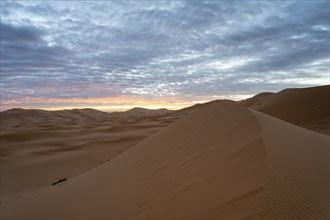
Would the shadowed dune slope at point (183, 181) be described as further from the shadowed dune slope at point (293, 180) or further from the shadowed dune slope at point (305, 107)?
the shadowed dune slope at point (305, 107)

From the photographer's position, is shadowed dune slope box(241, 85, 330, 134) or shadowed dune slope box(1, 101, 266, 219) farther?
shadowed dune slope box(241, 85, 330, 134)

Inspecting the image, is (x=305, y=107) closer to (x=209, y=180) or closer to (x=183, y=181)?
(x=183, y=181)

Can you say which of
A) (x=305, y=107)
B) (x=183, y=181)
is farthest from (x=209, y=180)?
(x=305, y=107)

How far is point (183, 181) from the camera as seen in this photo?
4.27m

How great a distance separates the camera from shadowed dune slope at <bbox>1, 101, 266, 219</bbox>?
3.34 metres

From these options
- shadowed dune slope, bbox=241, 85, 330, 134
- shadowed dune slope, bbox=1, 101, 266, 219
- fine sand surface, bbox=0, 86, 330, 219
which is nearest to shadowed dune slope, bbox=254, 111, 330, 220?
fine sand surface, bbox=0, 86, 330, 219

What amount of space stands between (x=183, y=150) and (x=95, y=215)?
2.28 metres

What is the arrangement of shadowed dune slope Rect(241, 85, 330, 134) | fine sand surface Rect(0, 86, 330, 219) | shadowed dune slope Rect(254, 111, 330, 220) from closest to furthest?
shadowed dune slope Rect(254, 111, 330, 220) → fine sand surface Rect(0, 86, 330, 219) → shadowed dune slope Rect(241, 85, 330, 134)

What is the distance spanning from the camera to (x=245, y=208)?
2.89 m

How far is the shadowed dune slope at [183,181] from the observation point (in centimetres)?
334

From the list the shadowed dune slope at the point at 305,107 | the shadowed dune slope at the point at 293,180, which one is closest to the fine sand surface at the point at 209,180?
the shadowed dune slope at the point at 293,180

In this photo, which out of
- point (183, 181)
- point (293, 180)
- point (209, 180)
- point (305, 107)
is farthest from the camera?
point (305, 107)

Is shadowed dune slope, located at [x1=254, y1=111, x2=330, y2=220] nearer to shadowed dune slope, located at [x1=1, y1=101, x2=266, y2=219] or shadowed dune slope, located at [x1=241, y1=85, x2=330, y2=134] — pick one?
shadowed dune slope, located at [x1=1, y1=101, x2=266, y2=219]

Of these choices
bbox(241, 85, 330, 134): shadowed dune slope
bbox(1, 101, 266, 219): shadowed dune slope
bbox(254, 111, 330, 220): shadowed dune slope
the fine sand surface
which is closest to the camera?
bbox(254, 111, 330, 220): shadowed dune slope
